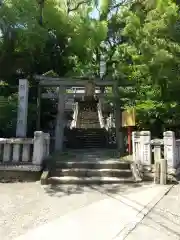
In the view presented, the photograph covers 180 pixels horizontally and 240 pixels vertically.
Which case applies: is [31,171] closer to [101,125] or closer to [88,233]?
[88,233]

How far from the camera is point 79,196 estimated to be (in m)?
7.21

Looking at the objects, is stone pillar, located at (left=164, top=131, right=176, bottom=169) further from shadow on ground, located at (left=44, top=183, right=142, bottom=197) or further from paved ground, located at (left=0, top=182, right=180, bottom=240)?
shadow on ground, located at (left=44, top=183, right=142, bottom=197)

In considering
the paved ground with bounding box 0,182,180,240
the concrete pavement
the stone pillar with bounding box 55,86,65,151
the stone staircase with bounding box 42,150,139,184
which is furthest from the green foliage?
the concrete pavement

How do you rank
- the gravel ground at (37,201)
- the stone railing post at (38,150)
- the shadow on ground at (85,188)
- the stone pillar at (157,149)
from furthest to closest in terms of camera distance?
the stone pillar at (157,149) → the stone railing post at (38,150) → the shadow on ground at (85,188) → the gravel ground at (37,201)

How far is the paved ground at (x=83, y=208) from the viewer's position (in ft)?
16.6

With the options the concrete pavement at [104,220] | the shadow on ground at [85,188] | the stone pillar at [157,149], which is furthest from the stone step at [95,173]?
the concrete pavement at [104,220]

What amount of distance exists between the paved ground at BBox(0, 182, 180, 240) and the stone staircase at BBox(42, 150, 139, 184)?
38 cm

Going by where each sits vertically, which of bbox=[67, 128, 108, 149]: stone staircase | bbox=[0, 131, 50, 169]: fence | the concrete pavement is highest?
bbox=[67, 128, 108, 149]: stone staircase

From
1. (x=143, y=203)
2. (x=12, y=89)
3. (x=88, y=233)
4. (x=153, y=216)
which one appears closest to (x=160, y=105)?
(x=143, y=203)

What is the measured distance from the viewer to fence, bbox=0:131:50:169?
910 centimetres

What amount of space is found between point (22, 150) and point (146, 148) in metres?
4.05

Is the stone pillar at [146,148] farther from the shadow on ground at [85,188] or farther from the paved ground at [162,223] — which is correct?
the paved ground at [162,223]

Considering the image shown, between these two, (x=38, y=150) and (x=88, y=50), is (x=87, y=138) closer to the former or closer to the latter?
(x=88, y=50)

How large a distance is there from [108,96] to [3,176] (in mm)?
7067
